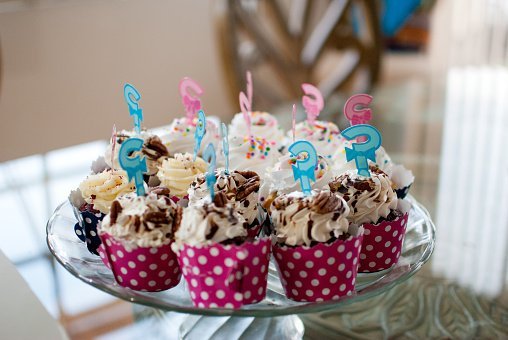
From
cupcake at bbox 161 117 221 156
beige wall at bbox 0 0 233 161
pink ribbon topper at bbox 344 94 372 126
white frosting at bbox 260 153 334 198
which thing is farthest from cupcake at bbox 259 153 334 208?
beige wall at bbox 0 0 233 161

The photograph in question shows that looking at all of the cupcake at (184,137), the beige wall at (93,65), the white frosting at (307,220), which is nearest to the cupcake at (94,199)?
the cupcake at (184,137)

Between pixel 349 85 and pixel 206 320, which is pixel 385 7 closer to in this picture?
pixel 349 85

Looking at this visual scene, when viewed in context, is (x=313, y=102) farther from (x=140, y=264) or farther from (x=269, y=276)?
(x=140, y=264)

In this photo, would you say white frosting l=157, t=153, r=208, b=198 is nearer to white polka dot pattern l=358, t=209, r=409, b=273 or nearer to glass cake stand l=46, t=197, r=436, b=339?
glass cake stand l=46, t=197, r=436, b=339

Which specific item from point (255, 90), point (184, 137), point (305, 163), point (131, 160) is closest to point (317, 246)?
point (305, 163)

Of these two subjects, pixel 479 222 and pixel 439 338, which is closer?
pixel 439 338

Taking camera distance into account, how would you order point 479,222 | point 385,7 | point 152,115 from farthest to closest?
point 385,7 → point 152,115 → point 479,222

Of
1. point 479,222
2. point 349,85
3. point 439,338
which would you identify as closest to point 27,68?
point 349,85
